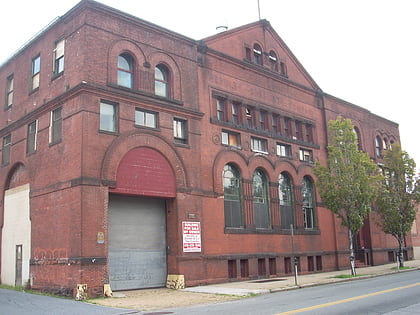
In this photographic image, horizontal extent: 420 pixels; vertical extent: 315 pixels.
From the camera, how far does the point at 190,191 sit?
2473cm

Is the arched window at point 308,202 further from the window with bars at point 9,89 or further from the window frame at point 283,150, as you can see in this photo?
the window with bars at point 9,89

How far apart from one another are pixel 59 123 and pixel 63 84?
191cm

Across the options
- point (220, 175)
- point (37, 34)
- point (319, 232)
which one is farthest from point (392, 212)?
point (37, 34)

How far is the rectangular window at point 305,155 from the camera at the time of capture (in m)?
33.9

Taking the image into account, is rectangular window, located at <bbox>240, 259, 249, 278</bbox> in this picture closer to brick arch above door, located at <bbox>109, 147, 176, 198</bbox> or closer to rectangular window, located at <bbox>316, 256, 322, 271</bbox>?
brick arch above door, located at <bbox>109, 147, 176, 198</bbox>

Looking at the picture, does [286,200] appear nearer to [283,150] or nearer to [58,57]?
[283,150]

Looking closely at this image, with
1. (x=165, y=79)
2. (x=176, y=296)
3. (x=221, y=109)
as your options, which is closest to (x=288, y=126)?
(x=221, y=109)

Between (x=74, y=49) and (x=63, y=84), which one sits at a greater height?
(x=74, y=49)

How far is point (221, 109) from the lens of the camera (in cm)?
2852

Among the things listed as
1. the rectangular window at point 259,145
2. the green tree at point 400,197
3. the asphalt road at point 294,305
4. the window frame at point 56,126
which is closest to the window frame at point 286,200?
the rectangular window at point 259,145

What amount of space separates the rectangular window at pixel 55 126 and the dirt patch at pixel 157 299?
8.02m

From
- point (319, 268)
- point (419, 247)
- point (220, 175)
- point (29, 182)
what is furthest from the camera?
point (419, 247)

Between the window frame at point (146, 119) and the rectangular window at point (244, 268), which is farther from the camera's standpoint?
the rectangular window at point (244, 268)

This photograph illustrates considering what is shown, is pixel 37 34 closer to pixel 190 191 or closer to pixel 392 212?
pixel 190 191
